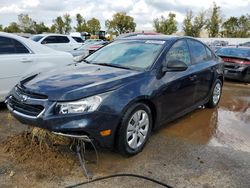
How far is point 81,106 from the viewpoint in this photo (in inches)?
134

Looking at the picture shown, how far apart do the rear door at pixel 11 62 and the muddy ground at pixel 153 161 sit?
3.04 feet

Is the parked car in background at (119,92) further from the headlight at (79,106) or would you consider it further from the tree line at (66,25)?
the tree line at (66,25)

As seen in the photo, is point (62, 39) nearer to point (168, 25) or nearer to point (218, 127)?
point (218, 127)

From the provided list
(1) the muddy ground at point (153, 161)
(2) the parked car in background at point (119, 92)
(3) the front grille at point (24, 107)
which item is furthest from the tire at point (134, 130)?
(3) the front grille at point (24, 107)

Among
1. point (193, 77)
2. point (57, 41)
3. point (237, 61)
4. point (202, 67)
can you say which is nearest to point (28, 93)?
point (193, 77)

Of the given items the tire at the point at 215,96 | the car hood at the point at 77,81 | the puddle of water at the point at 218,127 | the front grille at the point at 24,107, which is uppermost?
the car hood at the point at 77,81

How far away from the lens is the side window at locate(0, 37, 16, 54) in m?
5.89

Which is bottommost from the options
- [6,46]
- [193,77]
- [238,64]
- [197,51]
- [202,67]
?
[238,64]

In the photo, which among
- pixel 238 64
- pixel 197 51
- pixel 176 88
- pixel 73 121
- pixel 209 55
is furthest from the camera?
pixel 238 64

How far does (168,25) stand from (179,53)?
5106 cm

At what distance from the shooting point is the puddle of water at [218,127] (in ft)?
15.8

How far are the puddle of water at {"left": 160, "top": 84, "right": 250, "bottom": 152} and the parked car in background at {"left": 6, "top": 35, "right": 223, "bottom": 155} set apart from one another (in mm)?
343

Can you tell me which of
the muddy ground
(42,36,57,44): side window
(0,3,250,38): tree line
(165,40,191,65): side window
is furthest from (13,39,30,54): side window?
(0,3,250,38): tree line

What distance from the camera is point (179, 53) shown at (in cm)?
511
